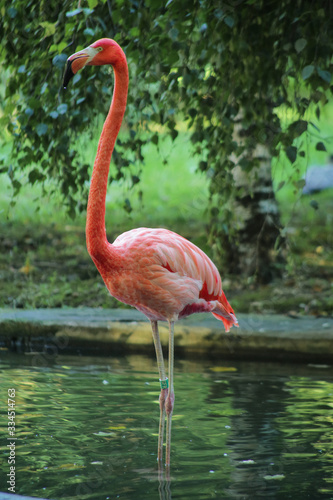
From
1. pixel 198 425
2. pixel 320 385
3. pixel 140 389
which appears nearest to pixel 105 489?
pixel 198 425

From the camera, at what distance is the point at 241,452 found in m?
3.53

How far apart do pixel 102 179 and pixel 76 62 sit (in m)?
0.49

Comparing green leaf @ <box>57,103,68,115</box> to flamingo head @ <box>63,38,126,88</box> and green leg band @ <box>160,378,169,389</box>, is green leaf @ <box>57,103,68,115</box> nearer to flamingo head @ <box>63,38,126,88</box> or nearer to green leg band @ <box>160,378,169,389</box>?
flamingo head @ <box>63,38,126,88</box>

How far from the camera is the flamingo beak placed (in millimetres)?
3055

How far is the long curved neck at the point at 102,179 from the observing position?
3.20 meters

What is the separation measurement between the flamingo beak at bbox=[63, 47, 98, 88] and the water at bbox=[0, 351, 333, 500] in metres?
1.60

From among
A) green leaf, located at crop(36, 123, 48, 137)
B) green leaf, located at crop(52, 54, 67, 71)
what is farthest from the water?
green leaf, located at crop(52, 54, 67, 71)

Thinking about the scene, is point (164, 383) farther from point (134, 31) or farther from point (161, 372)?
point (134, 31)

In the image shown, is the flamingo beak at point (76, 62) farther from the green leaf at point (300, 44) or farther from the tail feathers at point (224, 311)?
the tail feathers at point (224, 311)

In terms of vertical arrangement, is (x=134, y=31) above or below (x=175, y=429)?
above

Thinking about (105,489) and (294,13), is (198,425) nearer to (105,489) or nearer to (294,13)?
(105,489)

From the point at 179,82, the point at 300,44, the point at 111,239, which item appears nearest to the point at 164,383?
the point at 300,44

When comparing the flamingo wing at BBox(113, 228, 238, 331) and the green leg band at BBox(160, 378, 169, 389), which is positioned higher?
the flamingo wing at BBox(113, 228, 238, 331)

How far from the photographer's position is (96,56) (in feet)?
10.6
